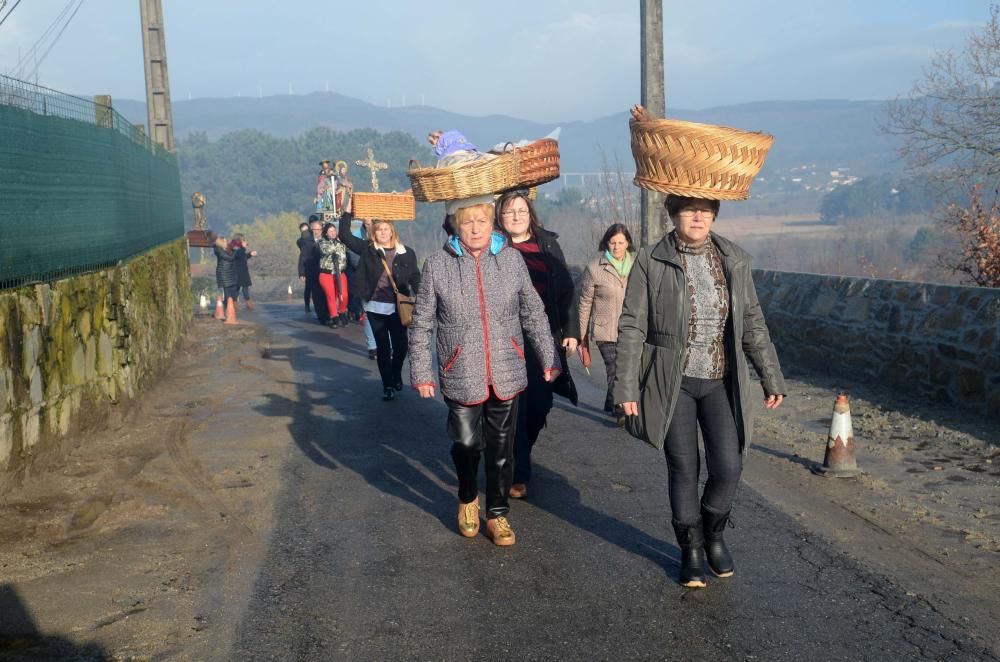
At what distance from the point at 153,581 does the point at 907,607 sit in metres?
3.50

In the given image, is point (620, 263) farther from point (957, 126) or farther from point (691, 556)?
point (957, 126)

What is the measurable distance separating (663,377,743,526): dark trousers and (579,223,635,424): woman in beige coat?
11.0ft

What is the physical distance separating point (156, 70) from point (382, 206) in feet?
34.1

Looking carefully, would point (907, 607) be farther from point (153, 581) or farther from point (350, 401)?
point (350, 401)

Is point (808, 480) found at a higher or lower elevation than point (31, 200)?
lower

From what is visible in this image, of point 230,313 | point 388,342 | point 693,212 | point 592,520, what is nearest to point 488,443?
point 592,520

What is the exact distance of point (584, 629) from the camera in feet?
15.2

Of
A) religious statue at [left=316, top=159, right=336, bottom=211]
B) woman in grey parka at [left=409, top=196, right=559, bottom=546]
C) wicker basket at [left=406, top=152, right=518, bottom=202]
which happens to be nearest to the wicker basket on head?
wicker basket at [left=406, top=152, right=518, bottom=202]

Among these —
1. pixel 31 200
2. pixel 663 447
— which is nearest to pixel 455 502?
pixel 663 447

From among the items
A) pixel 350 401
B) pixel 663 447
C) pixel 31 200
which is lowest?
pixel 350 401

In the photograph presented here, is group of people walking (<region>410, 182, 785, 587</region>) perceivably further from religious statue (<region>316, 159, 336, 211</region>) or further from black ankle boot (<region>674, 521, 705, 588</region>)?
religious statue (<region>316, 159, 336, 211</region>)

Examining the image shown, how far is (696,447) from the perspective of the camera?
5.23m

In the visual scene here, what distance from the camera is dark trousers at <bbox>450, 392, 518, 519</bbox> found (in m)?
Answer: 5.87

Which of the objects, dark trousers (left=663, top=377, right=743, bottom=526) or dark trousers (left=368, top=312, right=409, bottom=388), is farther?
dark trousers (left=368, top=312, right=409, bottom=388)
